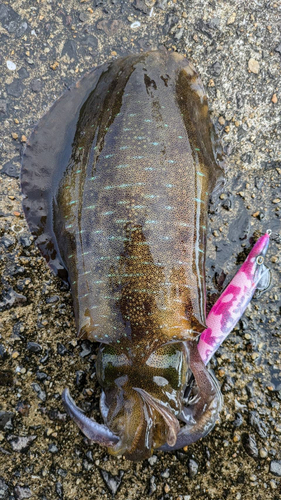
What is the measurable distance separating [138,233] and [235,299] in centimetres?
114

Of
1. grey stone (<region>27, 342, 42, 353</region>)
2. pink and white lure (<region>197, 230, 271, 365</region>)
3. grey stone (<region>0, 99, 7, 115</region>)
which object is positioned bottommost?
grey stone (<region>27, 342, 42, 353</region>)

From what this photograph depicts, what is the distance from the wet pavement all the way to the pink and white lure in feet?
0.53

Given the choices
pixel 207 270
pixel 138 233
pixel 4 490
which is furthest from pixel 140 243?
pixel 4 490

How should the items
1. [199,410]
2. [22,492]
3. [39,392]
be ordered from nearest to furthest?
[199,410], [22,492], [39,392]

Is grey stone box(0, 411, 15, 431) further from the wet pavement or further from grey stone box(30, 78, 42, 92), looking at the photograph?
grey stone box(30, 78, 42, 92)

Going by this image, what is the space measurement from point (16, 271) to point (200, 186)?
1839 millimetres

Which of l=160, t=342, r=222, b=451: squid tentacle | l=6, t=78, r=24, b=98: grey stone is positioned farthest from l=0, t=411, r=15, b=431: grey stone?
l=6, t=78, r=24, b=98: grey stone

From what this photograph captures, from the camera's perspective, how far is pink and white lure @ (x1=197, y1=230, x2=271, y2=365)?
350cm

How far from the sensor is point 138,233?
3033 mm

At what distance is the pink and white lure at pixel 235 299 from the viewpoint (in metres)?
3.50

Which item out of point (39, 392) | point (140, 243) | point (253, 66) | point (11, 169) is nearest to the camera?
point (140, 243)

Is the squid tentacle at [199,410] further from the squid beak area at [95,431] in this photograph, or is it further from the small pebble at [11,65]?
the small pebble at [11,65]

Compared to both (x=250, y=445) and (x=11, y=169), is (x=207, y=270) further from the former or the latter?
(x=11, y=169)

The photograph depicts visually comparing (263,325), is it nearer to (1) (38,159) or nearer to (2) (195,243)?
(2) (195,243)
